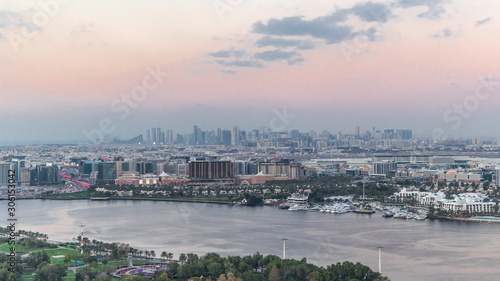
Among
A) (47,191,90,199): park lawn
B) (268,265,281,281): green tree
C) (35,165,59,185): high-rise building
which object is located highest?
→ (35,165,59,185): high-rise building

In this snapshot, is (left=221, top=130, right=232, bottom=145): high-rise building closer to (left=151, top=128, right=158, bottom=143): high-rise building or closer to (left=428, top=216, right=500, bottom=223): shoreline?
(left=151, top=128, right=158, bottom=143): high-rise building

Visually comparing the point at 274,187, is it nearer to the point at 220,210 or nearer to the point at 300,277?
the point at 220,210

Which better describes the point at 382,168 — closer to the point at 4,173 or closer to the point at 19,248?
the point at 4,173

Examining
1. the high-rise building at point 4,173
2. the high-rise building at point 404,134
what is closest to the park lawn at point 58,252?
the high-rise building at point 4,173

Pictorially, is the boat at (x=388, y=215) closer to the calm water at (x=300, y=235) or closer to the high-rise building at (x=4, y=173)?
the calm water at (x=300, y=235)

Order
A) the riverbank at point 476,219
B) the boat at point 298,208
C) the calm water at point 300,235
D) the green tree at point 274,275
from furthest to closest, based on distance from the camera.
A: the boat at point 298,208 < the riverbank at point 476,219 < the calm water at point 300,235 < the green tree at point 274,275

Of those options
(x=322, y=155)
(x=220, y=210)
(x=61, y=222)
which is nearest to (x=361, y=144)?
(x=322, y=155)

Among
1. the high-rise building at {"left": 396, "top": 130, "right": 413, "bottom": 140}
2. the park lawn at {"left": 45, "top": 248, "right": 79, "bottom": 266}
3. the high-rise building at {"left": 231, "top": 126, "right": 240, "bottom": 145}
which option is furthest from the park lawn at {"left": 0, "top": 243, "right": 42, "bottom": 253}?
the high-rise building at {"left": 396, "top": 130, "right": 413, "bottom": 140}

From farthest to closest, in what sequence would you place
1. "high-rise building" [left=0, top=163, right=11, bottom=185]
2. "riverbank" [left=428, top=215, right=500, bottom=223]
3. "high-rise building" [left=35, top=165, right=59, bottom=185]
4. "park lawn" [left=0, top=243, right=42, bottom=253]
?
1. "high-rise building" [left=35, top=165, right=59, bottom=185]
2. "high-rise building" [left=0, top=163, right=11, bottom=185]
3. "riverbank" [left=428, top=215, right=500, bottom=223]
4. "park lawn" [left=0, top=243, right=42, bottom=253]
